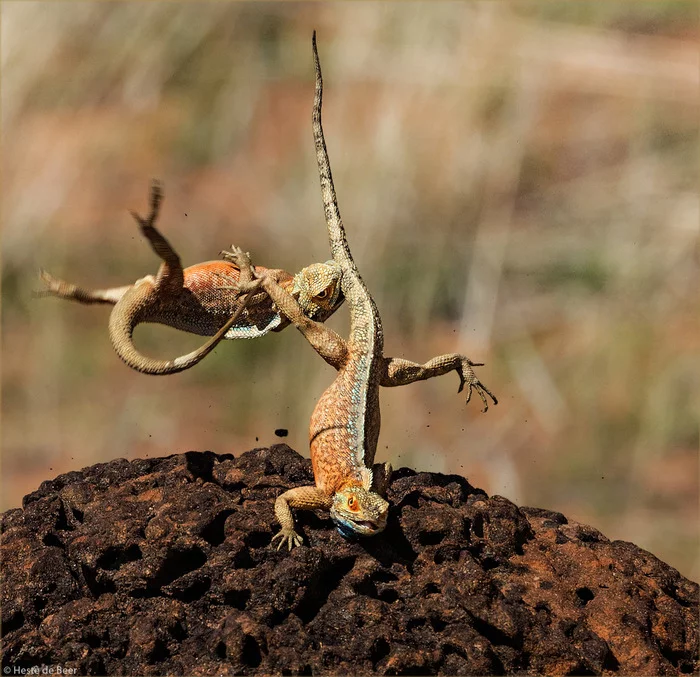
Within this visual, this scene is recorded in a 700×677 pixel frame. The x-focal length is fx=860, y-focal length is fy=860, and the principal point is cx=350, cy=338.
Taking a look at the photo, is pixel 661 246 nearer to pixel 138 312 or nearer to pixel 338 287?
pixel 338 287

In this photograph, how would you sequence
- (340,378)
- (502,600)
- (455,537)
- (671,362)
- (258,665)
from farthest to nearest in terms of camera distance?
(671,362)
(340,378)
(455,537)
(502,600)
(258,665)

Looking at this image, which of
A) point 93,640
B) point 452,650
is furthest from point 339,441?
point 93,640

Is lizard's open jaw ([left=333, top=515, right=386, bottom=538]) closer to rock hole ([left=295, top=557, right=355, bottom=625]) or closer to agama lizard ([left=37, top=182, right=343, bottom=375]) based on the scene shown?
rock hole ([left=295, top=557, right=355, bottom=625])

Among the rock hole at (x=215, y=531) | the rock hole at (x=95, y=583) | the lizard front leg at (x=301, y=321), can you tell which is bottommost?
the rock hole at (x=95, y=583)

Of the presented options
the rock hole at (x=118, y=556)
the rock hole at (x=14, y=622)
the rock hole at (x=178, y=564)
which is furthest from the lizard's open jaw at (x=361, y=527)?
the rock hole at (x=14, y=622)

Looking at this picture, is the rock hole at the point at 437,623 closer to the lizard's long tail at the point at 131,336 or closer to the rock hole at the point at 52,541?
the lizard's long tail at the point at 131,336

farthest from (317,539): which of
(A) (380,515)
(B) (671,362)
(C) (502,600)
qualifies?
(B) (671,362)
